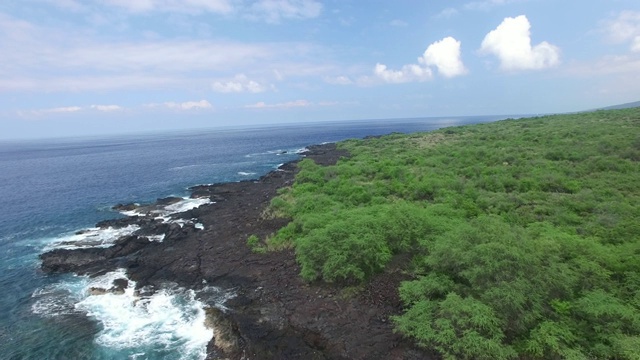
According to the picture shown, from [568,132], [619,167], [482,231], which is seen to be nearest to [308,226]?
[482,231]

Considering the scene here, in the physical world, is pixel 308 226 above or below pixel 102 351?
above

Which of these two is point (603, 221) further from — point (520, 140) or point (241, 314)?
point (520, 140)

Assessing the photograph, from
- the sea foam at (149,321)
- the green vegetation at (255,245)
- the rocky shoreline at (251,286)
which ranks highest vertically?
the green vegetation at (255,245)

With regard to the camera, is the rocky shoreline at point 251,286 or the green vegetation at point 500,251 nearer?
the green vegetation at point 500,251

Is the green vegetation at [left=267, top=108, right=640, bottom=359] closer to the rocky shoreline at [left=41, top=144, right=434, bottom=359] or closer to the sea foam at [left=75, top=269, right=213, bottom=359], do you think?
the rocky shoreline at [left=41, top=144, right=434, bottom=359]

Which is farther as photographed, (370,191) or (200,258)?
(370,191)

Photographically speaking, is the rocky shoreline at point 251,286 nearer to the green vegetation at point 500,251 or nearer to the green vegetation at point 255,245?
the green vegetation at point 255,245

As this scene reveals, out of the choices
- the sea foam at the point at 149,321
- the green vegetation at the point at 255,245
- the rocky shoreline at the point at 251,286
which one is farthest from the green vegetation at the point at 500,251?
the sea foam at the point at 149,321

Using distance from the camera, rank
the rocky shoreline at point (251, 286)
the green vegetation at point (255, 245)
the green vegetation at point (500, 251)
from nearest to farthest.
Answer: the green vegetation at point (500, 251)
the rocky shoreline at point (251, 286)
the green vegetation at point (255, 245)

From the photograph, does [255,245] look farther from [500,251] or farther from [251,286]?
[500,251]
